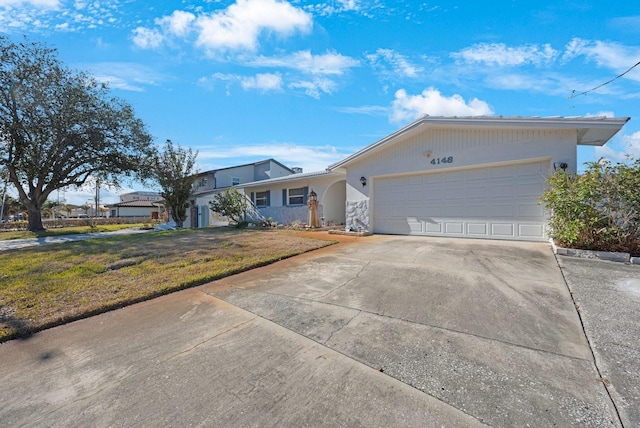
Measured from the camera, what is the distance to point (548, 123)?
6984mm

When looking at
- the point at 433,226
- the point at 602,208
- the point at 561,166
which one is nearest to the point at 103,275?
the point at 433,226

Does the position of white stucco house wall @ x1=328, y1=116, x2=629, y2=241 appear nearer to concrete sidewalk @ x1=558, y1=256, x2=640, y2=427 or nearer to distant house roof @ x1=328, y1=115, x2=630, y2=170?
distant house roof @ x1=328, y1=115, x2=630, y2=170

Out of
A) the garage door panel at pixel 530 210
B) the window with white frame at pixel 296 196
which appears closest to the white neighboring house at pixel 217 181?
the window with white frame at pixel 296 196

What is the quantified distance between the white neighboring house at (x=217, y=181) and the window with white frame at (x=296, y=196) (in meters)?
6.58

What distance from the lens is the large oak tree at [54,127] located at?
1597cm

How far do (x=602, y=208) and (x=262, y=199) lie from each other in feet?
50.0

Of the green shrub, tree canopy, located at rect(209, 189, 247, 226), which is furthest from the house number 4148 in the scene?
tree canopy, located at rect(209, 189, 247, 226)

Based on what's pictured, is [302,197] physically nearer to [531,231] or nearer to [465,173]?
[465,173]

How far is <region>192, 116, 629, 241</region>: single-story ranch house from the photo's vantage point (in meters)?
7.23

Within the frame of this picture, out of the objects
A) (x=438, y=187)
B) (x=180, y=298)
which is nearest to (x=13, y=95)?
(x=180, y=298)

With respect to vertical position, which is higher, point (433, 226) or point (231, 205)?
point (231, 205)

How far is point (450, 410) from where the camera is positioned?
5.82ft

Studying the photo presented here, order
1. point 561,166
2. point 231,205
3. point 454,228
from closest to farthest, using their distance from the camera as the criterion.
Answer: point 561,166, point 454,228, point 231,205

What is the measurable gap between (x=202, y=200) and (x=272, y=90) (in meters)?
12.8
